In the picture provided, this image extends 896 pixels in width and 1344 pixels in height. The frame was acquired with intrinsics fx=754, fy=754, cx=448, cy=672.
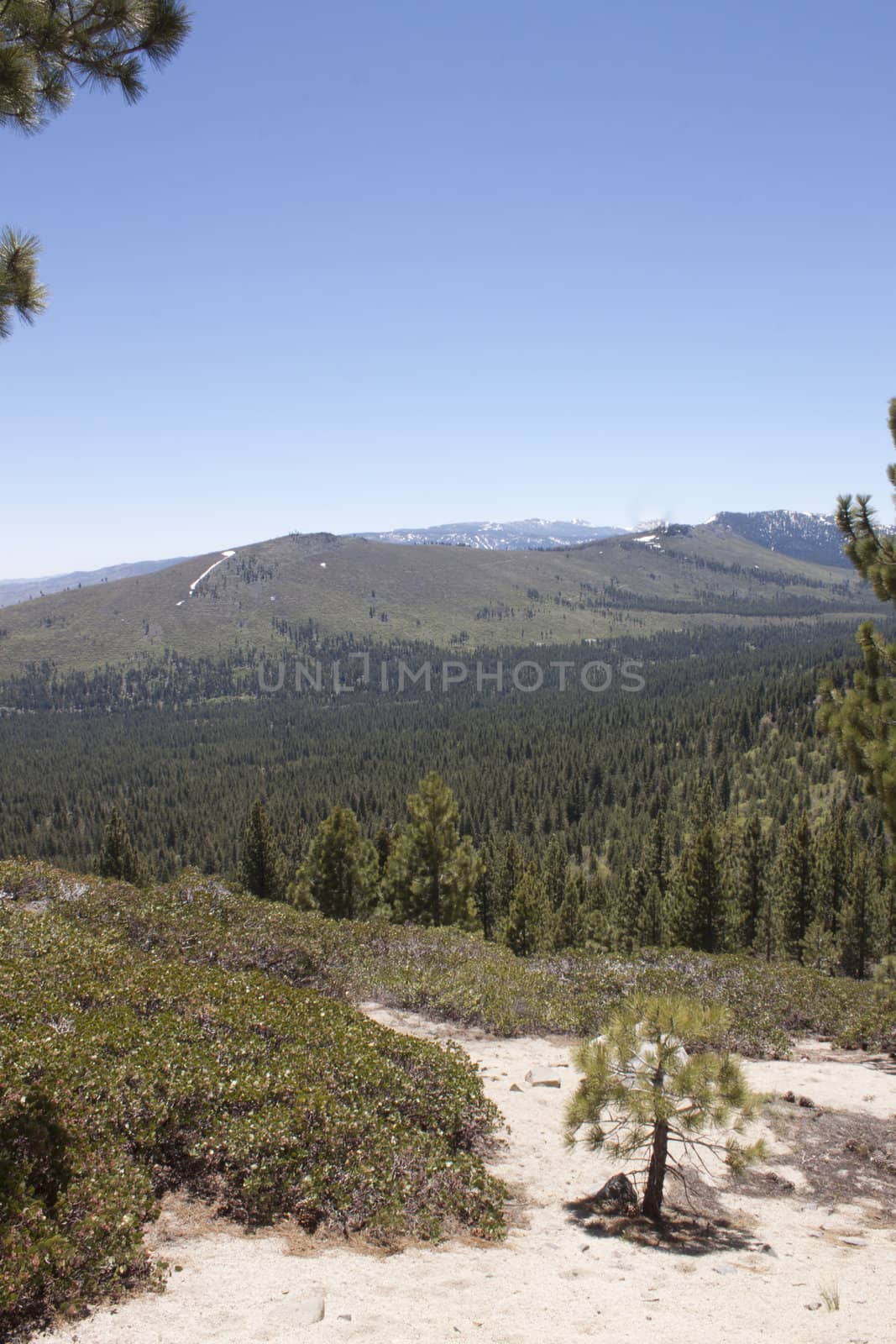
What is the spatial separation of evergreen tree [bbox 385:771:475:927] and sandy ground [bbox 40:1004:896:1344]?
29.2 metres

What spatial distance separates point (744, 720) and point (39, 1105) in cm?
16393

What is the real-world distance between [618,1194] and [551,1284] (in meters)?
2.78

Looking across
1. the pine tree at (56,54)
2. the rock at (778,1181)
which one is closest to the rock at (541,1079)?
the rock at (778,1181)

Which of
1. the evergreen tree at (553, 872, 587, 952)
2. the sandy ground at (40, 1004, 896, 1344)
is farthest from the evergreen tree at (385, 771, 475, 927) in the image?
the sandy ground at (40, 1004, 896, 1344)

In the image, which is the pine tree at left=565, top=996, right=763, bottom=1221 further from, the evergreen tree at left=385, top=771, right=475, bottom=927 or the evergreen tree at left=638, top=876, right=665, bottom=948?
the evergreen tree at left=638, top=876, right=665, bottom=948

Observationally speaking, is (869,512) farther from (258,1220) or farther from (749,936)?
(749,936)

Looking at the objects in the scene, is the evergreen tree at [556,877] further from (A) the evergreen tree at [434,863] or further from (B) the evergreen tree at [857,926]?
(A) the evergreen tree at [434,863]

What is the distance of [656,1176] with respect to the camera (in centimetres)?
997

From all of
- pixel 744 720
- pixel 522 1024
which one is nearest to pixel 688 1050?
pixel 522 1024

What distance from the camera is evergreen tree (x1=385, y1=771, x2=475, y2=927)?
4066 cm

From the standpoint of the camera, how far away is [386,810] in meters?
130

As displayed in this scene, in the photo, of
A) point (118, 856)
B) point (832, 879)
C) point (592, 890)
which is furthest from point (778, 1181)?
point (592, 890)

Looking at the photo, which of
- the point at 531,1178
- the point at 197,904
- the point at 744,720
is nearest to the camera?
the point at 531,1178

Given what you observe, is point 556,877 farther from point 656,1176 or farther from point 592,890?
point 656,1176
